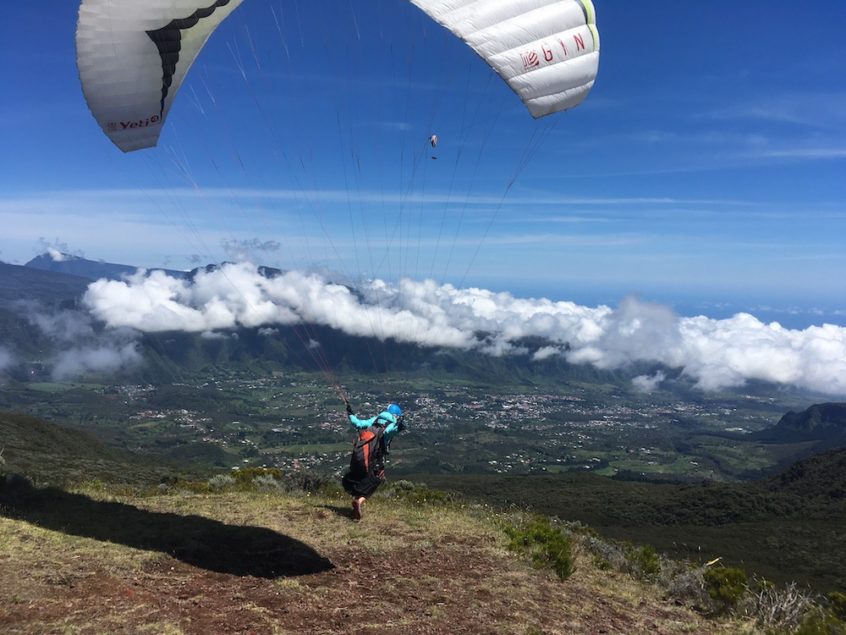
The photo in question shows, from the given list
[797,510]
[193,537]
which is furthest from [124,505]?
[797,510]

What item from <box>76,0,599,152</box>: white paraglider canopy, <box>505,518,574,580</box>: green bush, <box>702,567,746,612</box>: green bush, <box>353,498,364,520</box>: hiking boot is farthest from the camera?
<box>353,498,364,520</box>: hiking boot

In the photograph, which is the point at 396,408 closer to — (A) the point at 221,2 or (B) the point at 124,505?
(B) the point at 124,505

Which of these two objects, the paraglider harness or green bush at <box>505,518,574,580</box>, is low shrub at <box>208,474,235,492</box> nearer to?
the paraglider harness

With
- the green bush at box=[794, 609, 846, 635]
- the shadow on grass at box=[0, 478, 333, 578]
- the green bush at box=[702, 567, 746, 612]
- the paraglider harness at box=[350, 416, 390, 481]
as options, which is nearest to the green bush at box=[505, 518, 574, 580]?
the green bush at box=[702, 567, 746, 612]

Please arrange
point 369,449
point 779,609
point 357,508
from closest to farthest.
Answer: point 779,609, point 369,449, point 357,508

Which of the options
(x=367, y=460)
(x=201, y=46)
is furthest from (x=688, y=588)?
(x=201, y=46)

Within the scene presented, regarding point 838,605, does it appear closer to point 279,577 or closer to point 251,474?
point 279,577
